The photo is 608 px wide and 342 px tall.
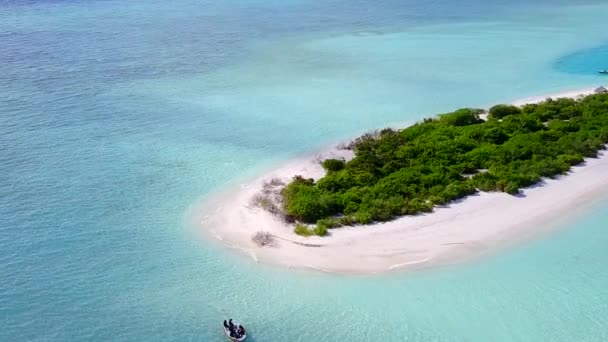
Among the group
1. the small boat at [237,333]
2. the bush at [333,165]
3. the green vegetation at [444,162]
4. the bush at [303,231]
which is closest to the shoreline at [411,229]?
the bush at [303,231]

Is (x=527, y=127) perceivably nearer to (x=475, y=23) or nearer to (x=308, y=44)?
(x=308, y=44)

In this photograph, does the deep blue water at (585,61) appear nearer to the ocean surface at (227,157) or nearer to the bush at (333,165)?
the ocean surface at (227,157)

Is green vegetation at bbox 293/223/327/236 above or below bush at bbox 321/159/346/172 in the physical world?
below

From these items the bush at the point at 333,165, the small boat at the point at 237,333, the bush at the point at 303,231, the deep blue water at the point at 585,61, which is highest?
the deep blue water at the point at 585,61

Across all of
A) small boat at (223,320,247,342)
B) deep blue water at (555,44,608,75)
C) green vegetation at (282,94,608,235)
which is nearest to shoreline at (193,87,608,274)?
green vegetation at (282,94,608,235)

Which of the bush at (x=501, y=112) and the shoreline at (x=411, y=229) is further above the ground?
the bush at (x=501, y=112)

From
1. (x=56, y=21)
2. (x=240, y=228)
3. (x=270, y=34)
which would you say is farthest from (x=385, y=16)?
(x=240, y=228)

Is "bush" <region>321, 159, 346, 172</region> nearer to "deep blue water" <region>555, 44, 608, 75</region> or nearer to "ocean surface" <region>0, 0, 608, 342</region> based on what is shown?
"ocean surface" <region>0, 0, 608, 342</region>
